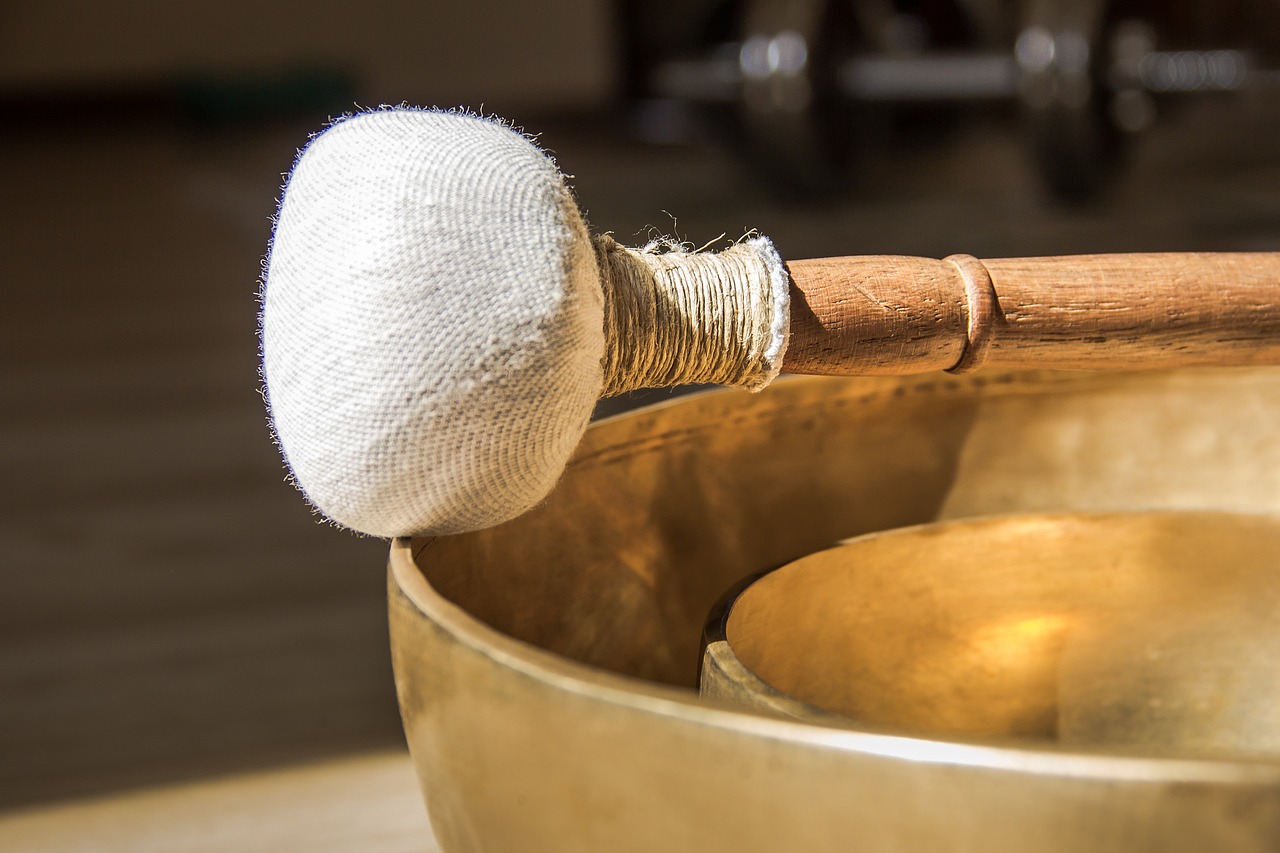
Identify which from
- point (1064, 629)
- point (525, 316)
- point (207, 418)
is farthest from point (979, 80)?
point (525, 316)

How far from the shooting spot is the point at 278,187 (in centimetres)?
292

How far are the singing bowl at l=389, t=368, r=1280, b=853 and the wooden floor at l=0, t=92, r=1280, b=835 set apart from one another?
0.11 metres

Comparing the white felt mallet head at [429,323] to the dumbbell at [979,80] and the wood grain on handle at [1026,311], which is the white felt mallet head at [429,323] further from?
the dumbbell at [979,80]

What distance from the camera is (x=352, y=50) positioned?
5.02 m

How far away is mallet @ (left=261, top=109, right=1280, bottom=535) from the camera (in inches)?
11.6

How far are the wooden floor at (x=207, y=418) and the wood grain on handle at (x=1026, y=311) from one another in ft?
0.56

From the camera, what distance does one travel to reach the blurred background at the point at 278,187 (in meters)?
0.83

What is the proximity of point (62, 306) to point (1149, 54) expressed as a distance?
6.64 ft

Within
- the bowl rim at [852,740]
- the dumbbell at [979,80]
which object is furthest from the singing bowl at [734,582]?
the dumbbell at [979,80]

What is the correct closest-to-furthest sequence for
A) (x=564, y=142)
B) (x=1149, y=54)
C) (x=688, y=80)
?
(x=1149, y=54) → (x=688, y=80) → (x=564, y=142)

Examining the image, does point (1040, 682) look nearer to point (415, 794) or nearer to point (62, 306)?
point (415, 794)

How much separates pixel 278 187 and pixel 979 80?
4.88 ft

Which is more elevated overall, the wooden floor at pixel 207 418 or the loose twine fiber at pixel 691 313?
the loose twine fiber at pixel 691 313

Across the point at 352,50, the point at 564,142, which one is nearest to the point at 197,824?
the point at 564,142
